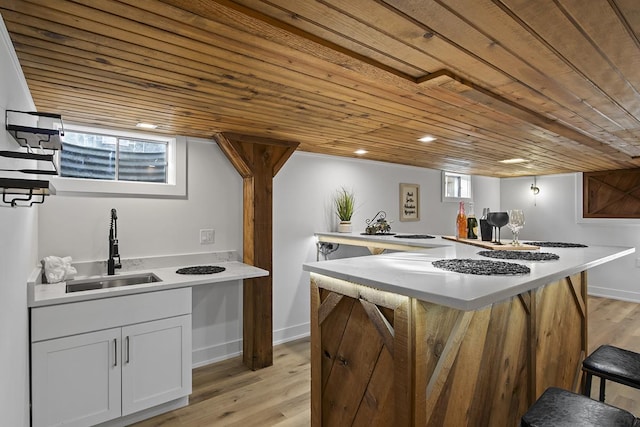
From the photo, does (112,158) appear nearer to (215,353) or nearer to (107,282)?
(107,282)

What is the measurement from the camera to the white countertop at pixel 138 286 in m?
2.01

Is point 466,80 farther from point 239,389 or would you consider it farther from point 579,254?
point 239,389

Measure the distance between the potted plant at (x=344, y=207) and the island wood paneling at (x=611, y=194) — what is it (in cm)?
425

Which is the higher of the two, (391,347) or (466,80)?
(466,80)

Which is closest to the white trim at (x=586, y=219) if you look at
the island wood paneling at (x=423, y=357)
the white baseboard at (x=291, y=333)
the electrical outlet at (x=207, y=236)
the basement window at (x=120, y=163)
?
the island wood paneling at (x=423, y=357)

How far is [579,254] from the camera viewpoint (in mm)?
2238

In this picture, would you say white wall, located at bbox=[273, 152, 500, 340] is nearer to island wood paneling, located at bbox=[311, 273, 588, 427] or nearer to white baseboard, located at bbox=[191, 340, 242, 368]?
white baseboard, located at bbox=[191, 340, 242, 368]

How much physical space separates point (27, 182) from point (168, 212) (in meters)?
1.87

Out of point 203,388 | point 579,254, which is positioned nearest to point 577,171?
point 579,254

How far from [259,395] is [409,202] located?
11.2 ft

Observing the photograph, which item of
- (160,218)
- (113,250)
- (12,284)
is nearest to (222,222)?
(160,218)

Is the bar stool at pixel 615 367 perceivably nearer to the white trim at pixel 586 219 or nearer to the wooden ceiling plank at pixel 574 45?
the wooden ceiling plank at pixel 574 45

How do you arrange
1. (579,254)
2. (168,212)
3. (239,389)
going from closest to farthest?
(579,254) → (239,389) → (168,212)

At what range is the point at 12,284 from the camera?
1.47 m
